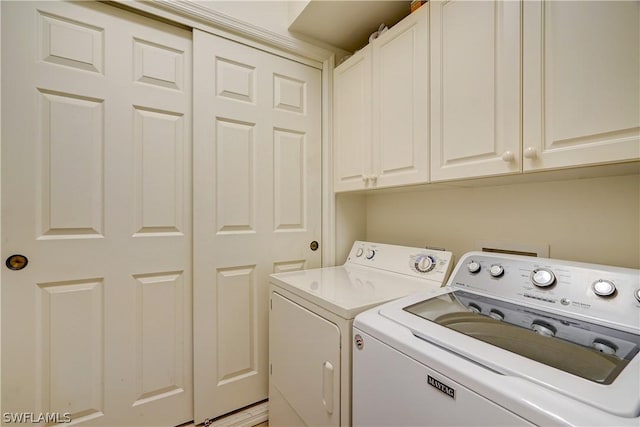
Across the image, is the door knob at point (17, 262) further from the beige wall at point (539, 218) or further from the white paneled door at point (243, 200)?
the beige wall at point (539, 218)

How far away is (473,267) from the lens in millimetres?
1150

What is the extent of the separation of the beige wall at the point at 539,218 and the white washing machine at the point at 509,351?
243 millimetres

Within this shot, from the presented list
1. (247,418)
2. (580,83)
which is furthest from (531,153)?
(247,418)

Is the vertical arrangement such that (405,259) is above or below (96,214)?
below

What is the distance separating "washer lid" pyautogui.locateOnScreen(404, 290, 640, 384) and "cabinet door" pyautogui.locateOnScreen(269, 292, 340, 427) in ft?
1.15

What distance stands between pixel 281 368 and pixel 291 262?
0.59 meters

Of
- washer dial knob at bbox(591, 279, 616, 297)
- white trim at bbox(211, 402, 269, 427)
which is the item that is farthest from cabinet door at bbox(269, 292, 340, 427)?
washer dial knob at bbox(591, 279, 616, 297)

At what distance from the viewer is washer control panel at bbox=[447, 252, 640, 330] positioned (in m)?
0.79

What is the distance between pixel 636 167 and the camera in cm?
87

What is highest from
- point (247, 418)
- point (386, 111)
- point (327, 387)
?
point (386, 111)

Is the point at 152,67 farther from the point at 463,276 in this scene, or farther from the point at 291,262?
the point at 463,276

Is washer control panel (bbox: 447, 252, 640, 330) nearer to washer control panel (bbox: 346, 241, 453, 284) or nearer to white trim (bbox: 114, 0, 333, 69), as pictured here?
washer control panel (bbox: 346, 241, 453, 284)

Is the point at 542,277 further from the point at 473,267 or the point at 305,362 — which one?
the point at 305,362

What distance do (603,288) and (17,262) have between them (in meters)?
2.08
